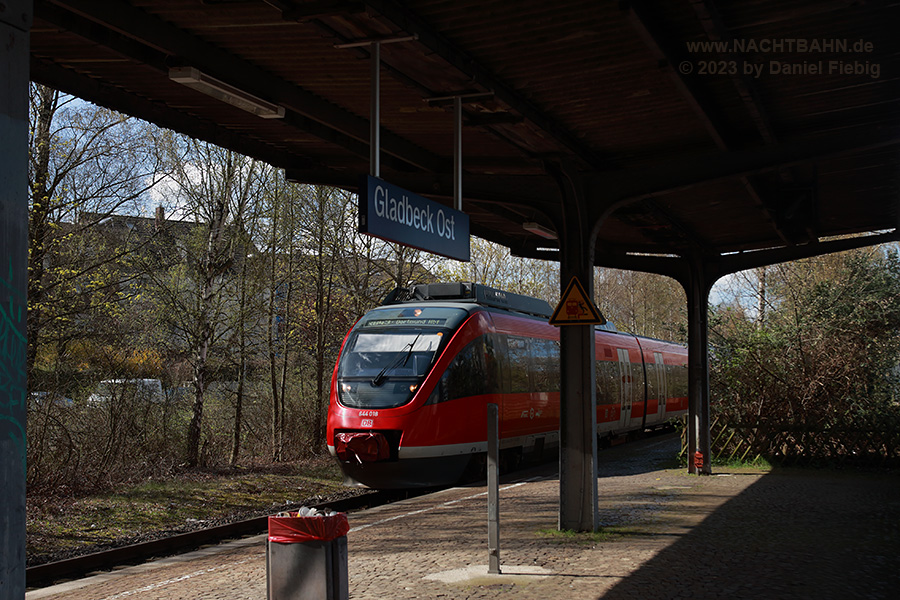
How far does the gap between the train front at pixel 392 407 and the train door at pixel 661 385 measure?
13897mm

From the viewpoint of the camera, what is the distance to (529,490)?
1320cm

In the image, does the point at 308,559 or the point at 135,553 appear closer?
the point at 308,559

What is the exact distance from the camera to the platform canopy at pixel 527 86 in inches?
234

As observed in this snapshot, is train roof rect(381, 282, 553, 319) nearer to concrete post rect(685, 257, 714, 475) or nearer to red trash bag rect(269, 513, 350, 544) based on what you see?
concrete post rect(685, 257, 714, 475)

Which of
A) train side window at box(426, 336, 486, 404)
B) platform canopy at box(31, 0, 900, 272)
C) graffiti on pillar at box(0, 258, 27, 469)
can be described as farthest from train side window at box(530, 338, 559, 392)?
graffiti on pillar at box(0, 258, 27, 469)

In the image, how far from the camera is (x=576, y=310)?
9.15m

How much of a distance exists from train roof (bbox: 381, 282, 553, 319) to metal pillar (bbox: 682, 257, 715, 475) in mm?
3525

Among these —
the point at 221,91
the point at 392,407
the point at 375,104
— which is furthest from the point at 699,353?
the point at 221,91

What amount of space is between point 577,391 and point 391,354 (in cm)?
499

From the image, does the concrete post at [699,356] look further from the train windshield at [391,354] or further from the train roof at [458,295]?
the train windshield at [391,354]

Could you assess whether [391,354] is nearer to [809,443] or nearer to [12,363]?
[809,443]

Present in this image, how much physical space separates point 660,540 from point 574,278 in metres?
2.93

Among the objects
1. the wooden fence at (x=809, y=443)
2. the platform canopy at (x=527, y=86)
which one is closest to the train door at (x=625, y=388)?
the wooden fence at (x=809, y=443)

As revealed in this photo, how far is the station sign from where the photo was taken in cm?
620
